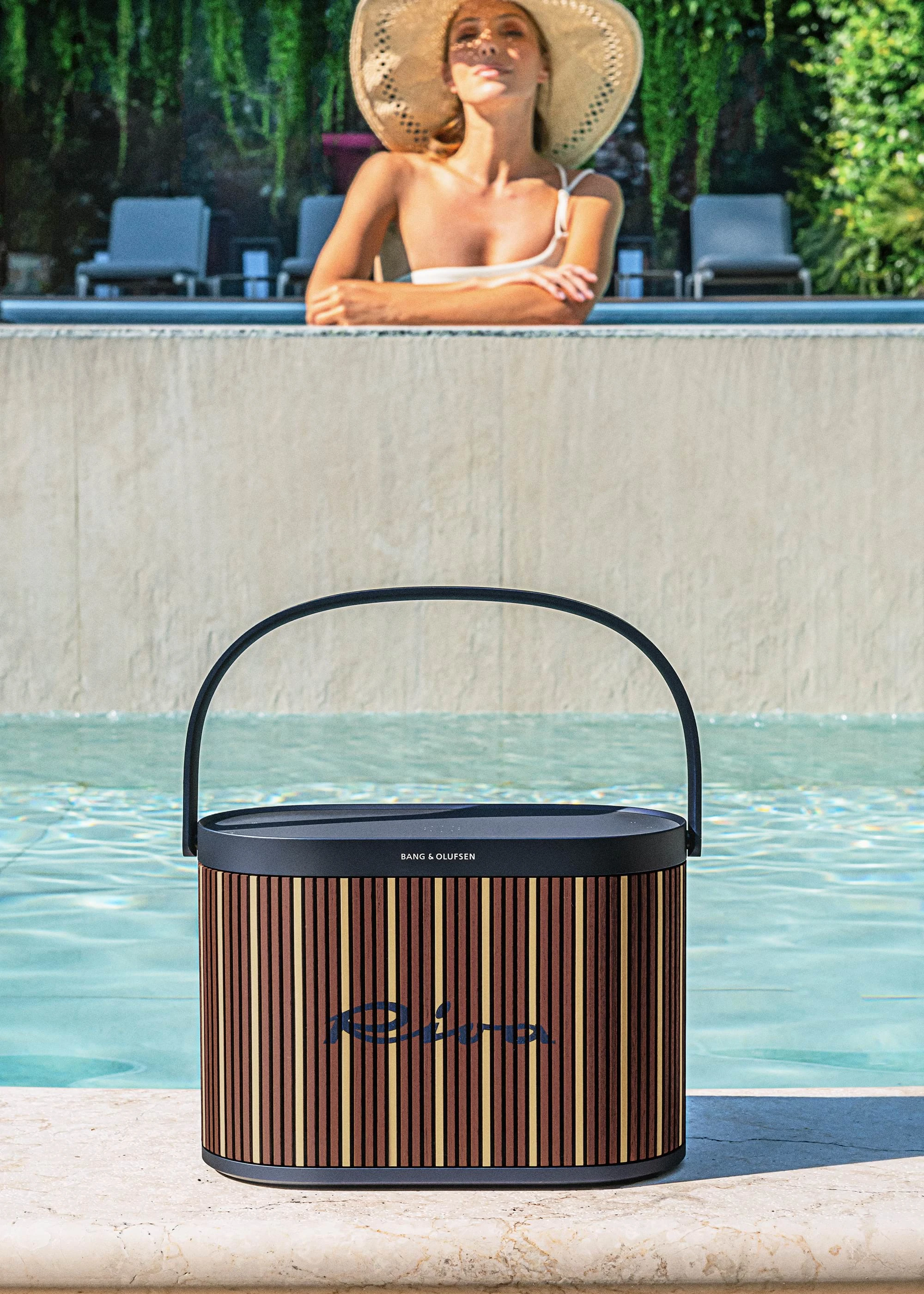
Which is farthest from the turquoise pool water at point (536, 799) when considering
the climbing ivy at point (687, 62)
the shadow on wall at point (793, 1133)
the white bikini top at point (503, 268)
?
the climbing ivy at point (687, 62)

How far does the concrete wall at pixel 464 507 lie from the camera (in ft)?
13.2

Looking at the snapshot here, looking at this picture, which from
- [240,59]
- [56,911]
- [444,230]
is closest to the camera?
[56,911]

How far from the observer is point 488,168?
432 cm

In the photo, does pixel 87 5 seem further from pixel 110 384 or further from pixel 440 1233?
pixel 440 1233

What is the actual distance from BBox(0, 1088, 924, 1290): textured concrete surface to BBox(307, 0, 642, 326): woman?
3.34 meters

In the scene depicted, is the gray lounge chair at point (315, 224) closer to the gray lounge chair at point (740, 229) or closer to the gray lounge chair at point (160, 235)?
the gray lounge chair at point (160, 235)

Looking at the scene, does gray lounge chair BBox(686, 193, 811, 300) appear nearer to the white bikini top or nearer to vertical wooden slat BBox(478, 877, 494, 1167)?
the white bikini top

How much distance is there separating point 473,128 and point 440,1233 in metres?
3.84

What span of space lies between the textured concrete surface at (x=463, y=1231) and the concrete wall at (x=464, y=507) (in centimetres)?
303

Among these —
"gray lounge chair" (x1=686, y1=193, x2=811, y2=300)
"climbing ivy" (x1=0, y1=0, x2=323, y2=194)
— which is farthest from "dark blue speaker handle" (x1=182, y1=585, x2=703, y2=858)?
"gray lounge chair" (x1=686, y1=193, x2=811, y2=300)

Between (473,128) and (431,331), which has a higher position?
(473,128)

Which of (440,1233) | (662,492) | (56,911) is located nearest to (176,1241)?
(440,1233)

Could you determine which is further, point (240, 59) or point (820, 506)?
point (240, 59)

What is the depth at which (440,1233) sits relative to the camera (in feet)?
3.00
